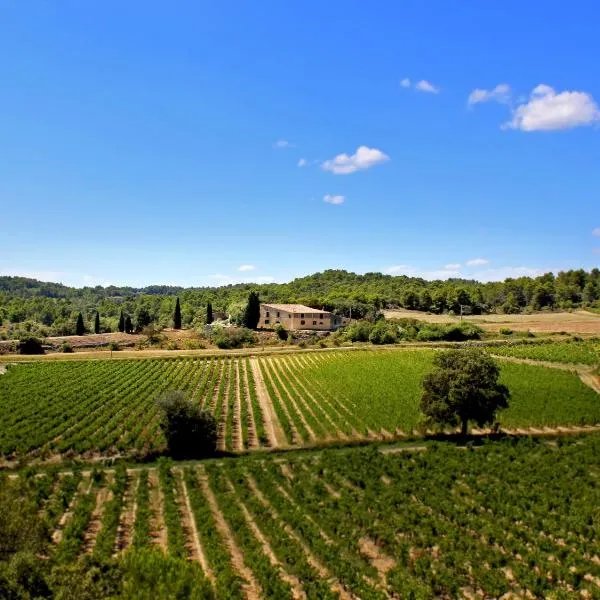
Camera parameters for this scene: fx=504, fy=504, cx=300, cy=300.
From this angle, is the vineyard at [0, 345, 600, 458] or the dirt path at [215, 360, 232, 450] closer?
the dirt path at [215, 360, 232, 450]

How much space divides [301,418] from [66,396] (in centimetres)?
2448

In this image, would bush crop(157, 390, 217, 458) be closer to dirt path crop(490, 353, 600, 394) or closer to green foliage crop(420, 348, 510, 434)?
green foliage crop(420, 348, 510, 434)

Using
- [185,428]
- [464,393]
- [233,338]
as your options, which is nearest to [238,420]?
[185,428]

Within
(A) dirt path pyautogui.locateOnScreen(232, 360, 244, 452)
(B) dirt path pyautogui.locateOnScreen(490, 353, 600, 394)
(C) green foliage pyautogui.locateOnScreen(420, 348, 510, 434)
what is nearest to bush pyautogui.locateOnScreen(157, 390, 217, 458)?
(A) dirt path pyautogui.locateOnScreen(232, 360, 244, 452)

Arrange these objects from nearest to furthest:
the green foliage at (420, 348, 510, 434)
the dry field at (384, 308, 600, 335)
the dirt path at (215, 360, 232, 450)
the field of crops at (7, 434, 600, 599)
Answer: the field of crops at (7, 434, 600, 599) → the dirt path at (215, 360, 232, 450) → the green foliage at (420, 348, 510, 434) → the dry field at (384, 308, 600, 335)

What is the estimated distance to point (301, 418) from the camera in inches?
1761

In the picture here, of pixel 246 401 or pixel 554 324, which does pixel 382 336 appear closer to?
pixel 554 324

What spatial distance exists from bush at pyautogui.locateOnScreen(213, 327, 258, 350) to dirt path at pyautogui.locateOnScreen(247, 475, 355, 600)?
203 feet

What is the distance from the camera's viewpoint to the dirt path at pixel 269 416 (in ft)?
128

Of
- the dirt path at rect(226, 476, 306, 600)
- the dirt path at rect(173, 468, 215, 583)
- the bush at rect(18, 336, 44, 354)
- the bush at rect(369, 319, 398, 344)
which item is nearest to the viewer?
the dirt path at rect(226, 476, 306, 600)

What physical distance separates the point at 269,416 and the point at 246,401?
5.42m

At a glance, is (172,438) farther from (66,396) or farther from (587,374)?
(587,374)

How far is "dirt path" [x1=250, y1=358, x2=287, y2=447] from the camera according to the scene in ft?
128

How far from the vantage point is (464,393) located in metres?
38.8
